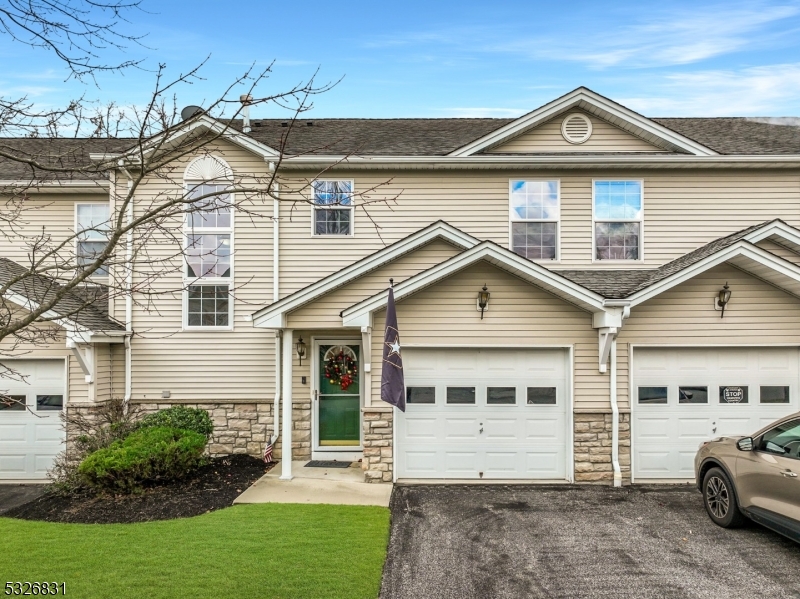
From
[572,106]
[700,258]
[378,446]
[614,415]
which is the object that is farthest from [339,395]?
[572,106]

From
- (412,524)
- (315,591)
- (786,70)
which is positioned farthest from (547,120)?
(315,591)

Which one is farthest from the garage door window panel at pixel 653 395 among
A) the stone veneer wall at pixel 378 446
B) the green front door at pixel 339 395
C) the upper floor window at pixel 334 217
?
the upper floor window at pixel 334 217

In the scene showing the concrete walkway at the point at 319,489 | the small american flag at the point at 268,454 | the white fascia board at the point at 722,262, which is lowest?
the concrete walkway at the point at 319,489

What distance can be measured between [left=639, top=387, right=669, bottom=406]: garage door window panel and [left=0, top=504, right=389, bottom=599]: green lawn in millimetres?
4976

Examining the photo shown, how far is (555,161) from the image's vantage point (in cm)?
1055

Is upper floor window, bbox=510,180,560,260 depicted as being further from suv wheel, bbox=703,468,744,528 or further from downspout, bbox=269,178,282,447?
suv wheel, bbox=703,468,744,528

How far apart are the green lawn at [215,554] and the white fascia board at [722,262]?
5.47 metres

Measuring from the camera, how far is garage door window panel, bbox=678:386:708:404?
9062 mm

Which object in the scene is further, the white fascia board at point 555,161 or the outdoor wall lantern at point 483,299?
the white fascia board at point 555,161

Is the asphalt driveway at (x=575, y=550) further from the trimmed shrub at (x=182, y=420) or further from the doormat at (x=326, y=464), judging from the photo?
the trimmed shrub at (x=182, y=420)

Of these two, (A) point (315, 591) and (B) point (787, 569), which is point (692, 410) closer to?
(B) point (787, 569)

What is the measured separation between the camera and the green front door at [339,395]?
10484 mm

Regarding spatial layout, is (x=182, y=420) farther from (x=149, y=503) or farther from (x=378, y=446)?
(x=378, y=446)

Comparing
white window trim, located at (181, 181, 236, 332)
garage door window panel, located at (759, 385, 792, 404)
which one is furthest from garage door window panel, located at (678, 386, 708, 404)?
white window trim, located at (181, 181, 236, 332)
